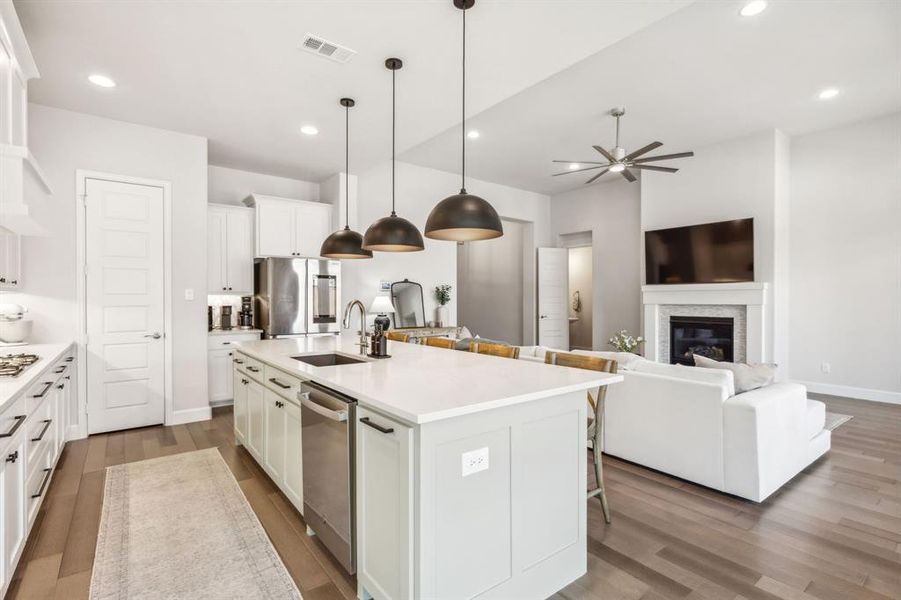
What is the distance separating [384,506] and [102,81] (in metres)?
3.96

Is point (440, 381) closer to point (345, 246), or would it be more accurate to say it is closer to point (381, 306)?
point (345, 246)

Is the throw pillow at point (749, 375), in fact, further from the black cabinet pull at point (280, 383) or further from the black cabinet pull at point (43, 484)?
the black cabinet pull at point (43, 484)

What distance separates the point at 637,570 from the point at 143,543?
8.31 feet

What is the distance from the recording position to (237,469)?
3316 mm

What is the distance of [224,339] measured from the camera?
16.7 feet

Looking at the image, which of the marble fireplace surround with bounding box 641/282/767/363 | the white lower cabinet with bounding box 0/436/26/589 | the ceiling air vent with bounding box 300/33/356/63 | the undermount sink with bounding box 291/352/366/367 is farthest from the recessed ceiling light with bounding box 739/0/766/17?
the white lower cabinet with bounding box 0/436/26/589

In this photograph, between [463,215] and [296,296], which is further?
[296,296]

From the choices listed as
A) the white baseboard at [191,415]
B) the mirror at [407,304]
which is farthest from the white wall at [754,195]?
the white baseboard at [191,415]

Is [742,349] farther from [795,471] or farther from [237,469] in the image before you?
[237,469]

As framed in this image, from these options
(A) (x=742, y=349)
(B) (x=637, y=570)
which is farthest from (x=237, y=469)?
(A) (x=742, y=349)

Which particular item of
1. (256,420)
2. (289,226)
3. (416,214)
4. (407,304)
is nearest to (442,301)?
(407,304)

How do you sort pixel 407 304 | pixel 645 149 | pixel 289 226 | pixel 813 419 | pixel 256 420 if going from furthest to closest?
pixel 407 304, pixel 289 226, pixel 645 149, pixel 813 419, pixel 256 420

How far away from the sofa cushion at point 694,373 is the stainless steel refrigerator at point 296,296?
3.79m

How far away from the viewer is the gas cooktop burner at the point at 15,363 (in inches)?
91.2
